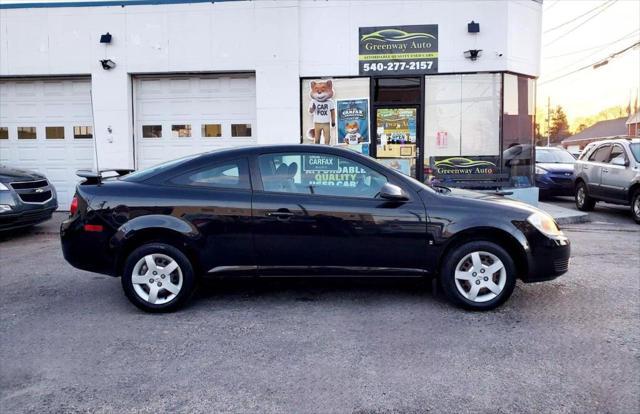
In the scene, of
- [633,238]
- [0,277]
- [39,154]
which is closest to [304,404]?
[0,277]

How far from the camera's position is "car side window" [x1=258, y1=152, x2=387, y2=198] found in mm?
4852

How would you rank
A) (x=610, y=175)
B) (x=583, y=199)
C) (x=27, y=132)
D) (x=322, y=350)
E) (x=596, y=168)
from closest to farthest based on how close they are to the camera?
(x=322, y=350) < (x=610, y=175) < (x=27, y=132) < (x=596, y=168) < (x=583, y=199)

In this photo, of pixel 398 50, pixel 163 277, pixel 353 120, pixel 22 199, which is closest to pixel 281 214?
pixel 163 277

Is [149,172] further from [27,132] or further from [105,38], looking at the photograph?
[27,132]

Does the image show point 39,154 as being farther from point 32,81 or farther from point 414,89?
point 414,89

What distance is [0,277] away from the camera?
20.6ft

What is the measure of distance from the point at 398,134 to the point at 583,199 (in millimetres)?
5147

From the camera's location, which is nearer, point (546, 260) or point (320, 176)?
point (546, 260)

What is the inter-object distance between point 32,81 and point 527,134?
1111cm

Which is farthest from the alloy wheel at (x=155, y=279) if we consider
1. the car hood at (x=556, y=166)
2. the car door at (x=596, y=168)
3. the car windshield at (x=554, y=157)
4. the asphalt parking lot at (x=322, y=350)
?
the car windshield at (x=554, y=157)

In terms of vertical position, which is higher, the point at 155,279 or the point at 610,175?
the point at 610,175

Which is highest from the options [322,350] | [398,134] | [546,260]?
[398,134]

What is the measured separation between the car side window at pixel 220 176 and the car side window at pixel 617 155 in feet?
32.4

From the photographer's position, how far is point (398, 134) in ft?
37.2
